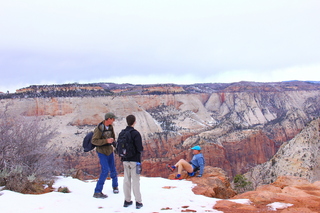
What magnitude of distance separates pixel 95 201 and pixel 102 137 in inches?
54.4

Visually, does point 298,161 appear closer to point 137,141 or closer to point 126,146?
point 137,141

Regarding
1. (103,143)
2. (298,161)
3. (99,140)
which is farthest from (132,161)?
(298,161)

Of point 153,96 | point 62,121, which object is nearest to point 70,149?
point 62,121

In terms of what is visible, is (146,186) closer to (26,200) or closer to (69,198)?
(69,198)

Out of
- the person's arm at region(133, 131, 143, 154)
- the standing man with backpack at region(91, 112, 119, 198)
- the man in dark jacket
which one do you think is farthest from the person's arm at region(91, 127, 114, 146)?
the person's arm at region(133, 131, 143, 154)

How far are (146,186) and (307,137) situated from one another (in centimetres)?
1466

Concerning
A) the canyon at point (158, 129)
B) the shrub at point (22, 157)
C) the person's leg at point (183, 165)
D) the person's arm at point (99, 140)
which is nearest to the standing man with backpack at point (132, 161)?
the person's arm at point (99, 140)

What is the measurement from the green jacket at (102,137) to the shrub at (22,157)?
1.69 meters

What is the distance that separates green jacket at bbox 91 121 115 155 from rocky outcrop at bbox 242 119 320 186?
12.4 m

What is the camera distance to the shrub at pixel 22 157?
5.94 metres

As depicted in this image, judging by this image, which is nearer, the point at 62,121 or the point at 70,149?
the point at 70,149

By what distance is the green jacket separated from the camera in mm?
5887

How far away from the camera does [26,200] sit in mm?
5035

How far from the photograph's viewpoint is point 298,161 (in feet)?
52.5
